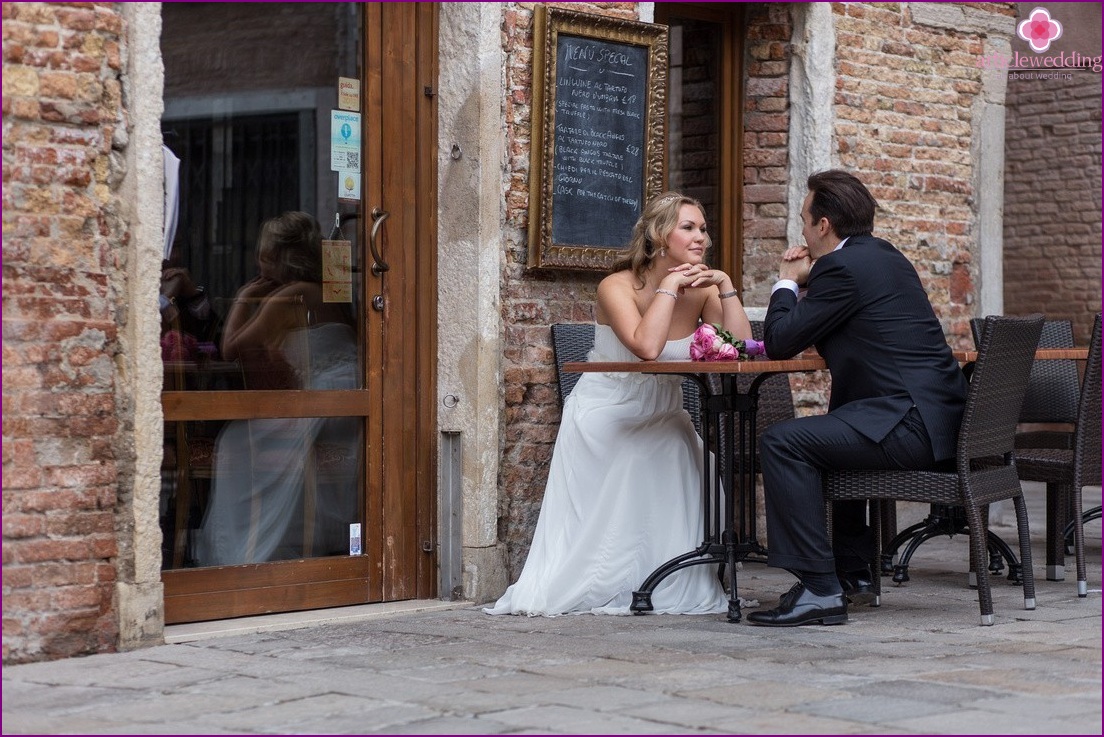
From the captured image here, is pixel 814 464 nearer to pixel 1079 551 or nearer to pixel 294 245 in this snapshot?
pixel 1079 551

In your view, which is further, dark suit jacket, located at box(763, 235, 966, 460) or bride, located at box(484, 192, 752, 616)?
bride, located at box(484, 192, 752, 616)

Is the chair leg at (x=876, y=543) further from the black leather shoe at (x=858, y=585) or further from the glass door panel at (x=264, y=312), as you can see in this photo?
the glass door panel at (x=264, y=312)

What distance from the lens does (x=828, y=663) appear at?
4637mm

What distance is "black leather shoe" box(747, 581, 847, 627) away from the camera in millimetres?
5398

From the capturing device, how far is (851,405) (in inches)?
217

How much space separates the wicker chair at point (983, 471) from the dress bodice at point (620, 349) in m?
0.84

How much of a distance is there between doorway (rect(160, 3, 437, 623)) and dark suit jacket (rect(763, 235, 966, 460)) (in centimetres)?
156

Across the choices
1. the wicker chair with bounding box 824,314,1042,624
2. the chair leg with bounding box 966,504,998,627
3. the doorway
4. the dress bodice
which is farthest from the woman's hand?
the chair leg with bounding box 966,504,998,627

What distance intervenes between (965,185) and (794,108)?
1.28 m

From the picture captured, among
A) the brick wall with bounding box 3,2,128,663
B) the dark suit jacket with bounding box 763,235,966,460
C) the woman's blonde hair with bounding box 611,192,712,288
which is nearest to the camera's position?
the brick wall with bounding box 3,2,128,663

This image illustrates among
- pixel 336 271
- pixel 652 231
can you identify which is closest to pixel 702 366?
pixel 652 231

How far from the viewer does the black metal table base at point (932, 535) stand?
6.56 meters

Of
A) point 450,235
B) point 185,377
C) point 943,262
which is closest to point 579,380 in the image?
point 450,235

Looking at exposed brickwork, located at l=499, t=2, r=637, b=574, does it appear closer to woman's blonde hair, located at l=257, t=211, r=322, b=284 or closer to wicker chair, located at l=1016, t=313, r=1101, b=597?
woman's blonde hair, located at l=257, t=211, r=322, b=284
